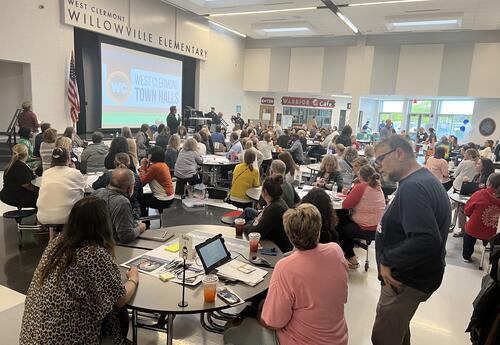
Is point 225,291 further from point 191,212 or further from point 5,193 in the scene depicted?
point 191,212

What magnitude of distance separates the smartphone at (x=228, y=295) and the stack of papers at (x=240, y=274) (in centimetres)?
13

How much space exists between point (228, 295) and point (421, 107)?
18.1m

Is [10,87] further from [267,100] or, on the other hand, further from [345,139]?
[267,100]

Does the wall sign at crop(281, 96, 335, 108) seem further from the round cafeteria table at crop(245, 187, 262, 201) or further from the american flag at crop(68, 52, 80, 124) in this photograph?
the round cafeteria table at crop(245, 187, 262, 201)

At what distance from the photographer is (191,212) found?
6000 millimetres

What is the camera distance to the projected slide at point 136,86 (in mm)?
10523

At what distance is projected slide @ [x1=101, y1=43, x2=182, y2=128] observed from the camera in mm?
10523

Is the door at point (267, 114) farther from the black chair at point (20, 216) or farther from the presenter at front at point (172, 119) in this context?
the black chair at point (20, 216)

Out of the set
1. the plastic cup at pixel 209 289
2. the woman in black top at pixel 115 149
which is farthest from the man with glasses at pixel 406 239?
the woman in black top at pixel 115 149

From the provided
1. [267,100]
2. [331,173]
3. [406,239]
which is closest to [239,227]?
[406,239]

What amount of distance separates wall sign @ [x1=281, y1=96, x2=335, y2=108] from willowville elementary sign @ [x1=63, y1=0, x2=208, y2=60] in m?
6.55

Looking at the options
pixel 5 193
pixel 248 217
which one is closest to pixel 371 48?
pixel 248 217

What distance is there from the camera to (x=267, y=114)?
17.7 metres

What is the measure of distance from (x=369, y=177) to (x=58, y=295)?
3.26 metres
